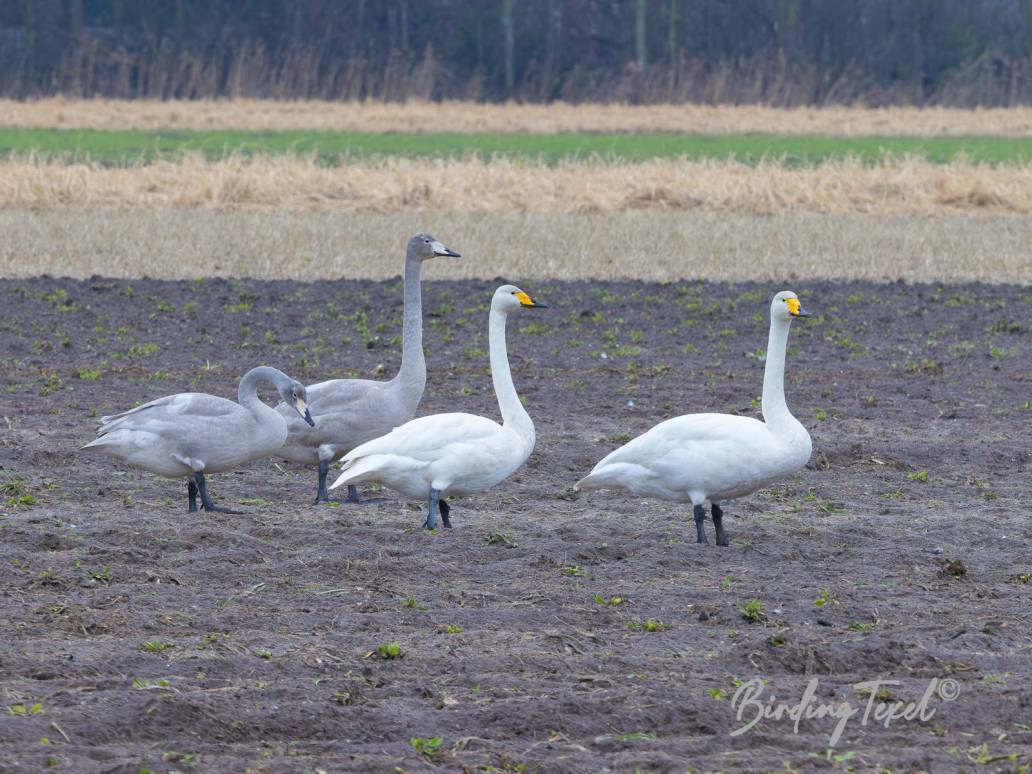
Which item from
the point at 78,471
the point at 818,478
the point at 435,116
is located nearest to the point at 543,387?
the point at 818,478

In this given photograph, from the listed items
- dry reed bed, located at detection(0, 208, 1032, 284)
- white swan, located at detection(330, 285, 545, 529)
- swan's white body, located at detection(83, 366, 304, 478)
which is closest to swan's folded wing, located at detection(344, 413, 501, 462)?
white swan, located at detection(330, 285, 545, 529)

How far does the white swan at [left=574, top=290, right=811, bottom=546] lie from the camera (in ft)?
25.7

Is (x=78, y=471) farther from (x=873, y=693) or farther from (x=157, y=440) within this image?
(x=873, y=693)

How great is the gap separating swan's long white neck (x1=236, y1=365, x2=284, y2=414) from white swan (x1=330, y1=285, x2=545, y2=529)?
58cm

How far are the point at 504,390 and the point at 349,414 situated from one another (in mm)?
954

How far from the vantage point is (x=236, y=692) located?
5434 millimetres

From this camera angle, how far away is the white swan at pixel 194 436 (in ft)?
27.5

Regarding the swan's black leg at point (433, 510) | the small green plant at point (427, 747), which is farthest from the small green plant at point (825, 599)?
the small green plant at point (427, 747)

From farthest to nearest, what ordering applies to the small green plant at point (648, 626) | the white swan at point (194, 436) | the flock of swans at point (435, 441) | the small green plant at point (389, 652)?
the white swan at point (194, 436), the flock of swans at point (435, 441), the small green plant at point (648, 626), the small green plant at point (389, 652)

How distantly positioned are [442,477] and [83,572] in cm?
183

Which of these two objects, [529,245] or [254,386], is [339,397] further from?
[529,245]

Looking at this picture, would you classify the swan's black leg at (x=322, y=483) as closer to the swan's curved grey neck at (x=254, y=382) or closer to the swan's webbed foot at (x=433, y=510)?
the swan's curved grey neck at (x=254, y=382)

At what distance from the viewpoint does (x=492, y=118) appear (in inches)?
1884

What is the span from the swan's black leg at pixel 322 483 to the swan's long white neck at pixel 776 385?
2526 millimetres
